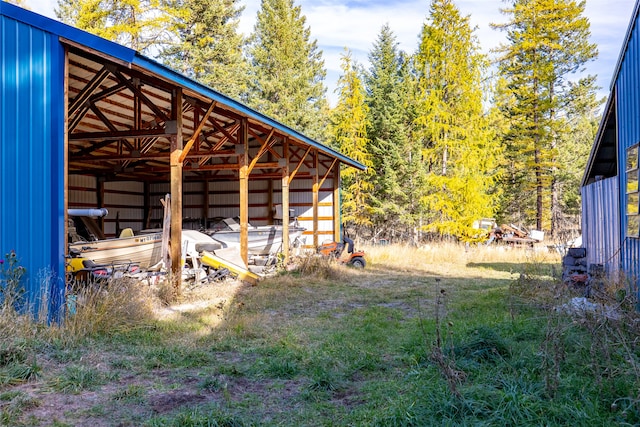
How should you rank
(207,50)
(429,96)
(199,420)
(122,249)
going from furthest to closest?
1. (207,50)
2. (429,96)
3. (122,249)
4. (199,420)

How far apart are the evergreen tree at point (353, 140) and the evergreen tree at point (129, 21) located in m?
8.37

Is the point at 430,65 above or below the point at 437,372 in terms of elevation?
above

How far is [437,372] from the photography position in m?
4.36

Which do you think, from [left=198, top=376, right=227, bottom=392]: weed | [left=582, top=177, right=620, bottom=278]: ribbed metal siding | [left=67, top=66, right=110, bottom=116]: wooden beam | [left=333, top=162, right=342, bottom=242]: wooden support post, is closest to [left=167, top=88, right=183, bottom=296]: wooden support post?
[left=67, top=66, right=110, bottom=116]: wooden beam

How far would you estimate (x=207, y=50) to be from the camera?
81.9ft

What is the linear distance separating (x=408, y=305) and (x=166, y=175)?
13996 millimetres

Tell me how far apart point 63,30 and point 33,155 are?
5.30 feet

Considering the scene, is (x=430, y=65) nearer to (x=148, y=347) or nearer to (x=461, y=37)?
(x=461, y=37)

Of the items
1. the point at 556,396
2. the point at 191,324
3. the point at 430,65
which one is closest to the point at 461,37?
the point at 430,65

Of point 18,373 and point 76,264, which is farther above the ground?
point 76,264

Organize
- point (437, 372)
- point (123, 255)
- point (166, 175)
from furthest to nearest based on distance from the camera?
point (166, 175) → point (123, 255) → point (437, 372)

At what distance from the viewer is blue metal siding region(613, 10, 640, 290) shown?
6.96 metres

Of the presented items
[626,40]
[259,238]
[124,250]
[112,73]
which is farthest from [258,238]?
[626,40]

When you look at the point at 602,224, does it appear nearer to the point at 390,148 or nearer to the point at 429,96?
the point at 429,96
